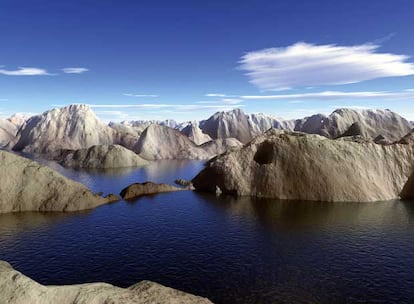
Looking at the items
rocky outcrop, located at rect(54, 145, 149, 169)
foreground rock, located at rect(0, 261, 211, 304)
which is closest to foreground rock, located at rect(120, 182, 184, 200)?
foreground rock, located at rect(0, 261, 211, 304)

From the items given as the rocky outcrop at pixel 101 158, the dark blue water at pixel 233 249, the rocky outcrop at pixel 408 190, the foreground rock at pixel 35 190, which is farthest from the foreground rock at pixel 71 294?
the rocky outcrop at pixel 101 158

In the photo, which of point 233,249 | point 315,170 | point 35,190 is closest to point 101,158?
point 35,190

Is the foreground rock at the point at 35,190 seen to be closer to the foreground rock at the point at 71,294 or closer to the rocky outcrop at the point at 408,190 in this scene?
the foreground rock at the point at 71,294

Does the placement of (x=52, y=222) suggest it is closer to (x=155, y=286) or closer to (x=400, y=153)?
(x=155, y=286)

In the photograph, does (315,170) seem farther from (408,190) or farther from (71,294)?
(71,294)

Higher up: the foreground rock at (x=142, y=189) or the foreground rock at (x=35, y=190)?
the foreground rock at (x=35, y=190)

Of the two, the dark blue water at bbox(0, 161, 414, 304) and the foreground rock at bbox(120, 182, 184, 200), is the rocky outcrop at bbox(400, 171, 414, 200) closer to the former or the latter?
the dark blue water at bbox(0, 161, 414, 304)
